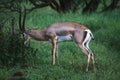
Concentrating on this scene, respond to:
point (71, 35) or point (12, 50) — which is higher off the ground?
point (71, 35)

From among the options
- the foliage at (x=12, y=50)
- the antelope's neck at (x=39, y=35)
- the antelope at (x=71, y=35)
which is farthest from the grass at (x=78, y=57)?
the antelope's neck at (x=39, y=35)

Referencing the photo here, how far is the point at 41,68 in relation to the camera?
31.5ft

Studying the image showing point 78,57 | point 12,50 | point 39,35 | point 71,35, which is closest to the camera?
point 71,35

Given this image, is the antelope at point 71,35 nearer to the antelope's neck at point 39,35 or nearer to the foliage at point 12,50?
the antelope's neck at point 39,35

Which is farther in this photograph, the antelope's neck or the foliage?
the antelope's neck

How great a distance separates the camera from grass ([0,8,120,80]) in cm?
899

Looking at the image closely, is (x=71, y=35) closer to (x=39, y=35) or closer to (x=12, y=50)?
(x=39, y=35)

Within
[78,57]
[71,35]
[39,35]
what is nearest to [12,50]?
[39,35]

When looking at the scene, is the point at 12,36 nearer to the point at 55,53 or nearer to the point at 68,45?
the point at 55,53

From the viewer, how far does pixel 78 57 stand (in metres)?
11.0

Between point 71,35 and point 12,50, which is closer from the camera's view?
point 71,35

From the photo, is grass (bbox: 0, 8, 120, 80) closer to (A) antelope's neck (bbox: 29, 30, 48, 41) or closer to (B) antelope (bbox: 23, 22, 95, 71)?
(B) antelope (bbox: 23, 22, 95, 71)

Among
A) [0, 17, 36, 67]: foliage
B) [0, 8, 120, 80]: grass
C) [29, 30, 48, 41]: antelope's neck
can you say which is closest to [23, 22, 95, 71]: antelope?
[29, 30, 48, 41]: antelope's neck

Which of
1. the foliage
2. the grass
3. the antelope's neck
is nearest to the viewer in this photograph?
the grass
